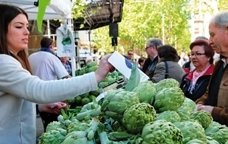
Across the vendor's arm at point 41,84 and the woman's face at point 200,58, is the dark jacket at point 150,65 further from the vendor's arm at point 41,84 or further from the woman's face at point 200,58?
the vendor's arm at point 41,84

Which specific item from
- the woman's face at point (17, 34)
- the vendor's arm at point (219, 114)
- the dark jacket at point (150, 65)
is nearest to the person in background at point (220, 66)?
the vendor's arm at point (219, 114)

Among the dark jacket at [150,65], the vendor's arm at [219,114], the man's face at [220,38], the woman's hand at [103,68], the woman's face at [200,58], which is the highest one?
the man's face at [220,38]

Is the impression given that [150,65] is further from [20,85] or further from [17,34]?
[20,85]

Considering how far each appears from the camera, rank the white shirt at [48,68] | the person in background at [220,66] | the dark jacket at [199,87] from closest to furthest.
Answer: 1. the person in background at [220,66]
2. the dark jacket at [199,87]
3. the white shirt at [48,68]

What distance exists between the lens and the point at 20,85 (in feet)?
6.84

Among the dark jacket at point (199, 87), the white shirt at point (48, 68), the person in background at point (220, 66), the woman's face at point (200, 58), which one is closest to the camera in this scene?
the person in background at point (220, 66)

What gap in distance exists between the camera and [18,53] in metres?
2.39

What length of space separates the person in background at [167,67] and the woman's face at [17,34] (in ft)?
8.99

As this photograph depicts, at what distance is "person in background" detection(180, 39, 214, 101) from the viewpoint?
3.96 metres

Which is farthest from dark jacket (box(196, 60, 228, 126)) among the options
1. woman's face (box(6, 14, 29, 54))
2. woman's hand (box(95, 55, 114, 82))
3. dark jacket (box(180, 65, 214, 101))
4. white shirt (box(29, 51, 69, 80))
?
white shirt (box(29, 51, 69, 80))

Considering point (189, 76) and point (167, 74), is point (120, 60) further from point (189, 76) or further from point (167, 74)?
point (167, 74)

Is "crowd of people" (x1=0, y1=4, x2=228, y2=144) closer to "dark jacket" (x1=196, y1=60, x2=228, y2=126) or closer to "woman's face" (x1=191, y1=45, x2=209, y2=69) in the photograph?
"dark jacket" (x1=196, y1=60, x2=228, y2=126)

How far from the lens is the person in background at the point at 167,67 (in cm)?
495

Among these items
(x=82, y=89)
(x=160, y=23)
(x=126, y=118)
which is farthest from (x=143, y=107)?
(x=160, y=23)
